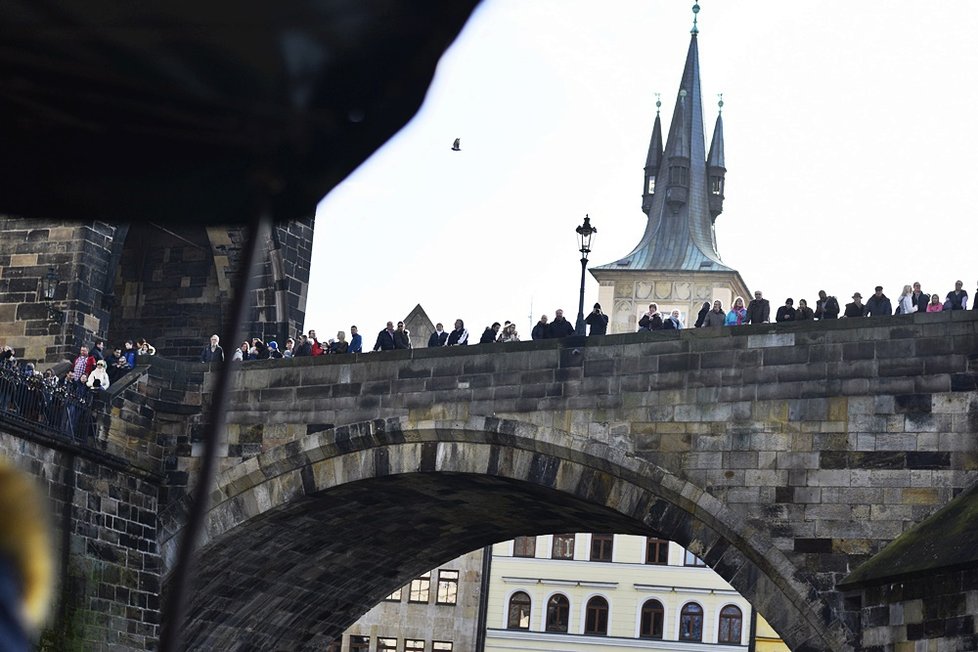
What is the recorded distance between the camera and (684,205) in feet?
273

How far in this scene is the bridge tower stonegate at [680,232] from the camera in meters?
82.1

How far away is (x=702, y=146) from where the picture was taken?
84.4 m

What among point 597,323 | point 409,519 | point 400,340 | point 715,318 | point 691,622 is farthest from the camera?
point 691,622

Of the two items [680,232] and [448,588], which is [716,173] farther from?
[448,588]

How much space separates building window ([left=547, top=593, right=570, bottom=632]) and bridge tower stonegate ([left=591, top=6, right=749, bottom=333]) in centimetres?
3403

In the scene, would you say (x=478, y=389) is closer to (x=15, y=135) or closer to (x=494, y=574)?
(x=15, y=135)

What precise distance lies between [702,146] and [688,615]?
4115 centimetres

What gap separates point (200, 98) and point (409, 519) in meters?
24.3

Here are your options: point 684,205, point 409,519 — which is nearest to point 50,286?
point 409,519

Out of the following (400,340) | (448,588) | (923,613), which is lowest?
(448,588)

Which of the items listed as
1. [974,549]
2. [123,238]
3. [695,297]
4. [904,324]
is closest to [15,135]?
[974,549]

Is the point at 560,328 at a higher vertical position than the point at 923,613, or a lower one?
higher

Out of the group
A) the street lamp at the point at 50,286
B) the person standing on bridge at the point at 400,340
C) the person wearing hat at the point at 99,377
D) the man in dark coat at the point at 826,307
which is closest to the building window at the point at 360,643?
the street lamp at the point at 50,286

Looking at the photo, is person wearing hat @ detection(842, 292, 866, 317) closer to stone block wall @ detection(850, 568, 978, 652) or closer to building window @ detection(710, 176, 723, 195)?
stone block wall @ detection(850, 568, 978, 652)
